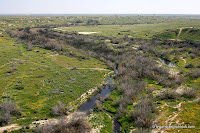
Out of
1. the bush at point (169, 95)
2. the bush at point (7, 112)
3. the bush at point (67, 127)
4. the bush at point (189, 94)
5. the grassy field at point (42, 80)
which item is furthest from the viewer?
the bush at point (169, 95)

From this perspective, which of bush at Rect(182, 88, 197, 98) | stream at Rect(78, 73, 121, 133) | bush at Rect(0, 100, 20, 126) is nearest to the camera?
bush at Rect(0, 100, 20, 126)

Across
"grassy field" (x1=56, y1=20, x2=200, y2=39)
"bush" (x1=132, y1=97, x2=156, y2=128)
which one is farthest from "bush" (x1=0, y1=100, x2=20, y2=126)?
"grassy field" (x1=56, y1=20, x2=200, y2=39)

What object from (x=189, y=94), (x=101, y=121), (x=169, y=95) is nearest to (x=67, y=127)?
(x=101, y=121)

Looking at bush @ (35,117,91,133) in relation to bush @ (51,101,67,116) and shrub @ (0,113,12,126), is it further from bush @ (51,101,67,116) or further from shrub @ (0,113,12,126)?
shrub @ (0,113,12,126)

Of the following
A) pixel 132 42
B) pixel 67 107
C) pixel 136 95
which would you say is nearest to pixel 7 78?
pixel 67 107

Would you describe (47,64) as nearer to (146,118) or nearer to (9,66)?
(9,66)

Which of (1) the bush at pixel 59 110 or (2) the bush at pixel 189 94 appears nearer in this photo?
(1) the bush at pixel 59 110

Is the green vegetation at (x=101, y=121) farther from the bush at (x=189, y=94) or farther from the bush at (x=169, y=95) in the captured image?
the bush at (x=189, y=94)

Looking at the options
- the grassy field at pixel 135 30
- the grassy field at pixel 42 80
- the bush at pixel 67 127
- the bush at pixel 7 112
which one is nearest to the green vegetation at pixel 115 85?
the grassy field at pixel 42 80
